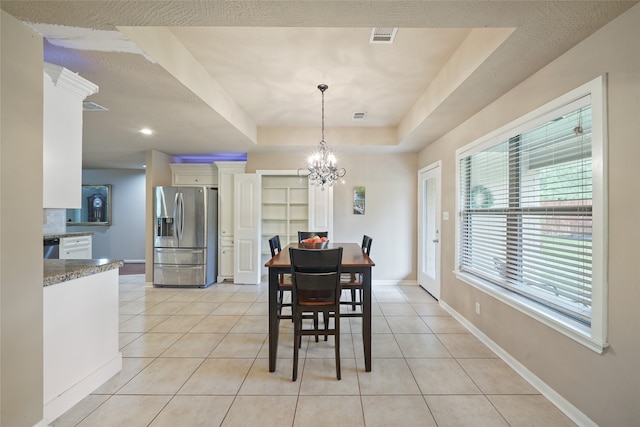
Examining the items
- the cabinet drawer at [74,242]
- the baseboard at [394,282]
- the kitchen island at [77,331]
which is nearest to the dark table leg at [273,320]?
the kitchen island at [77,331]

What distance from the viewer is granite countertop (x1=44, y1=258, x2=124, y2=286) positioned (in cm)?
182

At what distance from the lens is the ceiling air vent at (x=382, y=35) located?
2.19 m

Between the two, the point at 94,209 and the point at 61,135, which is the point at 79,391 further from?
the point at 94,209

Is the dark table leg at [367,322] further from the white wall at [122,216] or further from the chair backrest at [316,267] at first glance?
the white wall at [122,216]

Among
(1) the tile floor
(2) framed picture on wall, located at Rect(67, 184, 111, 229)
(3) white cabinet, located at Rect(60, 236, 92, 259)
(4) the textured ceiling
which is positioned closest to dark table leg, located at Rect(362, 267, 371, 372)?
(1) the tile floor

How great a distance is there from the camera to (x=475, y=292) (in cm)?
309

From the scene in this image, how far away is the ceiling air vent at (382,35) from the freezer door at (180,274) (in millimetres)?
4361

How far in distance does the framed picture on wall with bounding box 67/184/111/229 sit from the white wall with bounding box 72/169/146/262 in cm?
10

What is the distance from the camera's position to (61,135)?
6.22 ft

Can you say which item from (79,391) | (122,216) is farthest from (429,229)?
(122,216)

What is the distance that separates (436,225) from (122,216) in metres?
7.51

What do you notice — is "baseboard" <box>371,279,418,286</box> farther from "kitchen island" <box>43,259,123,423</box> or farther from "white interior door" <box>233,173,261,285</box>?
"kitchen island" <box>43,259,123,423</box>

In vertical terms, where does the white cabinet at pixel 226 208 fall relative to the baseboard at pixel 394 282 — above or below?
above

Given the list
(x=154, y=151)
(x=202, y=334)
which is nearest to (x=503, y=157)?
(x=202, y=334)
